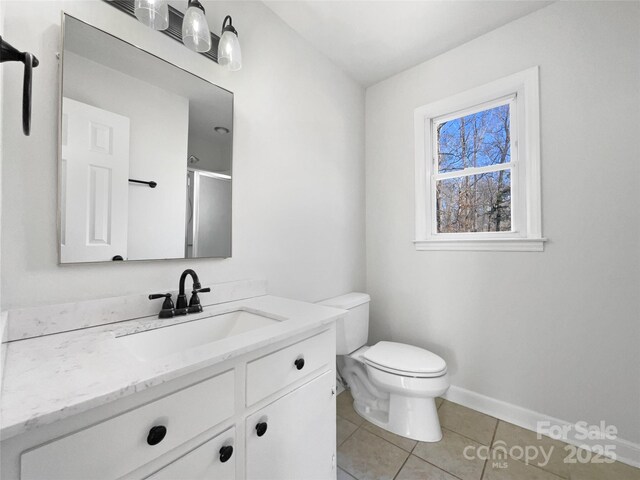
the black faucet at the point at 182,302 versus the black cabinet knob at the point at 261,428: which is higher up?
the black faucet at the point at 182,302

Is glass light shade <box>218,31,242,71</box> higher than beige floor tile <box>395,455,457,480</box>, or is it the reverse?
glass light shade <box>218,31,242,71</box>

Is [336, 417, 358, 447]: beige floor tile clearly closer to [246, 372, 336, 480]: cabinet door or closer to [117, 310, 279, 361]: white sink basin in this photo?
[246, 372, 336, 480]: cabinet door

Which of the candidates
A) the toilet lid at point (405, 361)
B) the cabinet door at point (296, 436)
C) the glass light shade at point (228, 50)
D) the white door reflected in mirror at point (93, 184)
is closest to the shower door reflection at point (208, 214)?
the white door reflected in mirror at point (93, 184)

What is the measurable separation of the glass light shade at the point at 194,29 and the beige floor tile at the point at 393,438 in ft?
7.07

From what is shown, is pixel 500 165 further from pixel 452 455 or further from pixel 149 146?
pixel 149 146

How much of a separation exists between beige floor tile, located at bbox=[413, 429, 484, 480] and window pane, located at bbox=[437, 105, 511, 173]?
1.72 meters

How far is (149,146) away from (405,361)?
5.54ft

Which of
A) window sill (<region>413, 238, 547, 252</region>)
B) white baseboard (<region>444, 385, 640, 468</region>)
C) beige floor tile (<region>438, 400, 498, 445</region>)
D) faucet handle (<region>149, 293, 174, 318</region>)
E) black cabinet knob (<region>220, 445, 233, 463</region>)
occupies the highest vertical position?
window sill (<region>413, 238, 547, 252</region>)

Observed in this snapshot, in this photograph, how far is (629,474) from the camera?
1.29 metres

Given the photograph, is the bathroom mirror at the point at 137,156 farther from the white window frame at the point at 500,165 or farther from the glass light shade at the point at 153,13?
the white window frame at the point at 500,165

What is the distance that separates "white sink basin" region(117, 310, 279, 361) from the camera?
909mm

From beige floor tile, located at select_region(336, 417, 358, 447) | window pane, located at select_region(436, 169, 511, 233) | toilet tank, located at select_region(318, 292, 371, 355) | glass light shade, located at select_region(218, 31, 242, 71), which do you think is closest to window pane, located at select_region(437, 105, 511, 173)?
window pane, located at select_region(436, 169, 511, 233)

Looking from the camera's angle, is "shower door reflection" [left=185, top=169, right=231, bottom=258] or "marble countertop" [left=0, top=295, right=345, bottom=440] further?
"shower door reflection" [left=185, top=169, right=231, bottom=258]

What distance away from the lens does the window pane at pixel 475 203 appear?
180 cm
